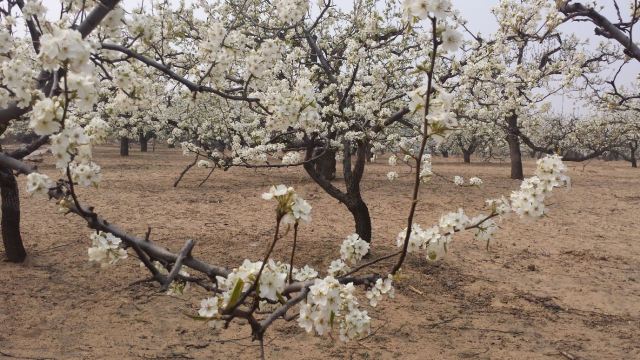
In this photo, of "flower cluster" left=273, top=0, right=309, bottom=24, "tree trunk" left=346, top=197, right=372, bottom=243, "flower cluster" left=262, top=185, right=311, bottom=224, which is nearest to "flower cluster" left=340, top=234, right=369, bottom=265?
"flower cluster" left=262, top=185, right=311, bottom=224

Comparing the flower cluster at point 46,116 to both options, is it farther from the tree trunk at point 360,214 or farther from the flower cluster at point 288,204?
the tree trunk at point 360,214

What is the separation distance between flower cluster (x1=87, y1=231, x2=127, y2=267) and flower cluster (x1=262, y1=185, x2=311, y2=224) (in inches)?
43.7

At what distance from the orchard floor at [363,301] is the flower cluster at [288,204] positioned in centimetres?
80

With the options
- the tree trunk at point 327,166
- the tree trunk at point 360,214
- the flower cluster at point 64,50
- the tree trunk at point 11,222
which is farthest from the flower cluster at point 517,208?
the tree trunk at point 327,166

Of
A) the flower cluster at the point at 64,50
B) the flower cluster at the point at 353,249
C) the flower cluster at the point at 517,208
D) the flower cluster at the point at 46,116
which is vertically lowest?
the flower cluster at the point at 353,249

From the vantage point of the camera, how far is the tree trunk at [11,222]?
6.78 m

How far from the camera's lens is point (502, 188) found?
1573 centimetres

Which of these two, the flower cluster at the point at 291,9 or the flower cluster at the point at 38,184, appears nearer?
the flower cluster at the point at 38,184

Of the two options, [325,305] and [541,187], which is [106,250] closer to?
[325,305]

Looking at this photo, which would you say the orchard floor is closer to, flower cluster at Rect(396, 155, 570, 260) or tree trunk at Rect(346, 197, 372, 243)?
flower cluster at Rect(396, 155, 570, 260)

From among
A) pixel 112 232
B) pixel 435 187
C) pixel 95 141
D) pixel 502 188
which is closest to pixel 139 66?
pixel 95 141

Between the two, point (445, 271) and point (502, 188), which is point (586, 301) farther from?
point (502, 188)

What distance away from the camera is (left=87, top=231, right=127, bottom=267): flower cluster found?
2686 mm

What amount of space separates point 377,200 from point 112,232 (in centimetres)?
1029
